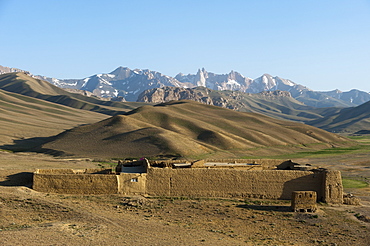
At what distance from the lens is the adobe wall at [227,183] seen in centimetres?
3581

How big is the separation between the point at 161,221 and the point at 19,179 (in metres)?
13.5

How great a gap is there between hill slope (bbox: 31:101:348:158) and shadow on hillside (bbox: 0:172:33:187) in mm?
53797

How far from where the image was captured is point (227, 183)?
36.0 metres

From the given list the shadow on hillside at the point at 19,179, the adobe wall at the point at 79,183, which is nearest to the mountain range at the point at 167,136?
the shadow on hillside at the point at 19,179

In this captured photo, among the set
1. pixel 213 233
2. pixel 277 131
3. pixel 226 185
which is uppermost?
pixel 277 131

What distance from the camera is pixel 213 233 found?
27.2m

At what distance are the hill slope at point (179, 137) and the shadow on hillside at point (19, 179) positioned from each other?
2118 inches

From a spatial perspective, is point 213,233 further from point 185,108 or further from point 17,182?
point 185,108

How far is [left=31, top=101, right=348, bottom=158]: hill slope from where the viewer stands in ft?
315

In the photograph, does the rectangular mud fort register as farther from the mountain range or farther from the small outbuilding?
the mountain range

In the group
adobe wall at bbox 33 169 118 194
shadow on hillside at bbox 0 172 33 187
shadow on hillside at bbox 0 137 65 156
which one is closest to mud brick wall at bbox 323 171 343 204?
adobe wall at bbox 33 169 118 194

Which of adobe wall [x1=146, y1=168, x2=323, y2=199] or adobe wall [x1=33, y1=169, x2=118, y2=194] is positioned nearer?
adobe wall [x1=33, y1=169, x2=118, y2=194]

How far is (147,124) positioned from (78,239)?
326 ft

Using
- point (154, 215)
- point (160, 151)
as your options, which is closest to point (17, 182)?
point (154, 215)
